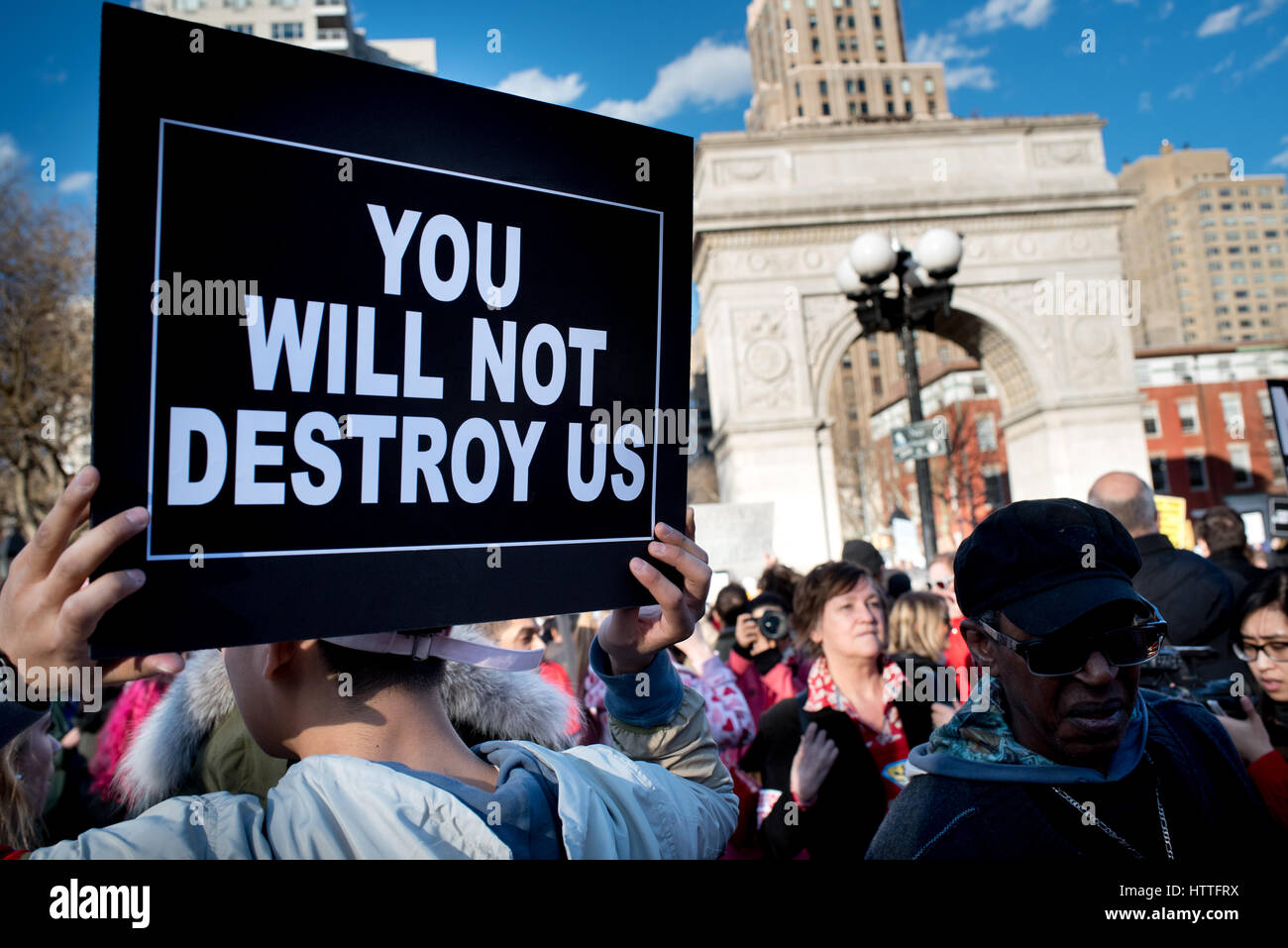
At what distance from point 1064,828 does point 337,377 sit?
1470 mm

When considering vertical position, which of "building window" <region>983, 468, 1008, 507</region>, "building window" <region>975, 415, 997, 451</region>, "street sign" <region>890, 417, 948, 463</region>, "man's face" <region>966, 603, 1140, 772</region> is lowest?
"man's face" <region>966, 603, 1140, 772</region>

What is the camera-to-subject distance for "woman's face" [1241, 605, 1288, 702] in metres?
2.62

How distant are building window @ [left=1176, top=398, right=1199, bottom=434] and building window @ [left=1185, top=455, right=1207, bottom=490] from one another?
5.04 feet

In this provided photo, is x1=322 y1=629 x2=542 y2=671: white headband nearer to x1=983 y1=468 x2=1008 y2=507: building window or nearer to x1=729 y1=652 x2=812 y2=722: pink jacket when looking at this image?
x1=729 y1=652 x2=812 y2=722: pink jacket

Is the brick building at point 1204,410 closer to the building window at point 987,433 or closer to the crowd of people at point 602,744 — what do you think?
the building window at point 987,433

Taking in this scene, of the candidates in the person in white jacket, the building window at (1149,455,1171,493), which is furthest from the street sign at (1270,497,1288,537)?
the building window at (1149,455,1171,493)

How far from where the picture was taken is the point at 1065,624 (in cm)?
159

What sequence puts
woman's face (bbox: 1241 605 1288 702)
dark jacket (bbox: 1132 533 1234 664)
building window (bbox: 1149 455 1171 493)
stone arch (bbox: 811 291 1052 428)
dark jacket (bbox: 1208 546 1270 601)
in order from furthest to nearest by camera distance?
building window (bbox: 1149 455 1171 493), stone arch (bbox: 811 291 1052 428), dark jacket (bbox: 1208 546 1270 601), dark jacket (bbox: 1132 533 1234 664), woman's face (bbox: 1241 605 1288 702)

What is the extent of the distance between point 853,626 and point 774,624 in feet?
5.99

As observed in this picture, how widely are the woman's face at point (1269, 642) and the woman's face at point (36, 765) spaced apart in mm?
3448

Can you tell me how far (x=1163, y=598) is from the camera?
3.81 meters

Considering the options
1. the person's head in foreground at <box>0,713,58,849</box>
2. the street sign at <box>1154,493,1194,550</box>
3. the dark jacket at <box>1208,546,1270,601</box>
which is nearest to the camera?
the person's head in foreground at <box>0,713,58,849</box>

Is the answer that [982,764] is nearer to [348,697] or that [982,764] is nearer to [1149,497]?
[348,697]
